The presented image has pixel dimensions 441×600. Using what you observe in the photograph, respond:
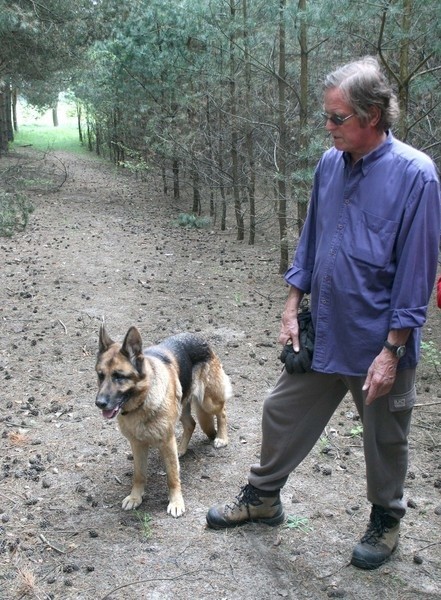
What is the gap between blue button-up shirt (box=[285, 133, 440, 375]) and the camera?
8.75 ft

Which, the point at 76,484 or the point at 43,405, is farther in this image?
the point at 43,405

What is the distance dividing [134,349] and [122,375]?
0.59 feet

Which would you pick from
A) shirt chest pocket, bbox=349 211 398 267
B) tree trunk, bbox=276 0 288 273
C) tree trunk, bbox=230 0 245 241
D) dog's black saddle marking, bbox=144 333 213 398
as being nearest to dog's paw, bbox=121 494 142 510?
dog's black saddle marking, bbox=144 333 213 398

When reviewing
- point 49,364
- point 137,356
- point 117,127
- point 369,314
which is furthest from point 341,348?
point 117,127

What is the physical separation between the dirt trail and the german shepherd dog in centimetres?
29

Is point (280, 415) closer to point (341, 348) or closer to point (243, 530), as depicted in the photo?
point (341, 348)

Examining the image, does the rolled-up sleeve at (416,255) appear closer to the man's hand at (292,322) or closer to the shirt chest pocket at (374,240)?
the shirt chest pocket at (374,240)

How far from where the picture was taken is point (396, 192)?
2705mm

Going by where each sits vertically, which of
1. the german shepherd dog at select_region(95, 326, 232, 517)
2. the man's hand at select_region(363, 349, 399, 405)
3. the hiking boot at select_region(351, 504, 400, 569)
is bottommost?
the hiking boot at select_region(351, 504, 400, 569)

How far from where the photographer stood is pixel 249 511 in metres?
3.65

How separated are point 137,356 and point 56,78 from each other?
17.6m

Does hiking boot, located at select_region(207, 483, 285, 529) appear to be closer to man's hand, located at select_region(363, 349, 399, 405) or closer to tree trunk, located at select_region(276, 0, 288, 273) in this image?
man's hand, located at select_region(363, 349, 399, 405)

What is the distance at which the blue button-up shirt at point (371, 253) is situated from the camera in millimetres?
2668

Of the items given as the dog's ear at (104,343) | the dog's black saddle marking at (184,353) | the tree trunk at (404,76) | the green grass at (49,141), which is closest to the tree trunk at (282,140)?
the tree trunk at (404,76)
